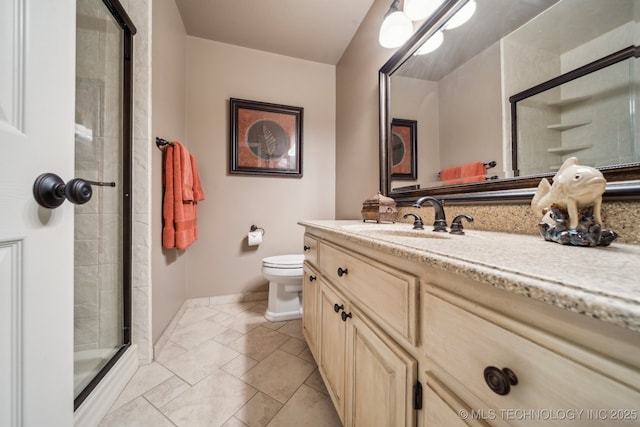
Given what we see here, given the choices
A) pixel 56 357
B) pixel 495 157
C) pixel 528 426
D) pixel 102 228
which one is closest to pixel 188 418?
pixel 56 357

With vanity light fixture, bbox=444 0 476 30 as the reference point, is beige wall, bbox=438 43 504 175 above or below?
below

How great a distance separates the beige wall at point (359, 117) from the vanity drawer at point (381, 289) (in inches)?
39.8

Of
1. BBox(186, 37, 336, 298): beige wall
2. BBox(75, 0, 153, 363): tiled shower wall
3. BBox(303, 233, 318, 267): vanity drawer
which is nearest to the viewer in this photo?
BBox(303, 233, 318, 267): vanity drawer

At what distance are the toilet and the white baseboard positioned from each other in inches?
33.9

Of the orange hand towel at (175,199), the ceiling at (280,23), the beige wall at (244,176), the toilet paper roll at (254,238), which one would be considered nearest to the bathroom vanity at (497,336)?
the orange hand towel at (175,199)

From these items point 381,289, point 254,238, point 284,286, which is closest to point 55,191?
point 381,289

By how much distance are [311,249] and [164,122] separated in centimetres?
132

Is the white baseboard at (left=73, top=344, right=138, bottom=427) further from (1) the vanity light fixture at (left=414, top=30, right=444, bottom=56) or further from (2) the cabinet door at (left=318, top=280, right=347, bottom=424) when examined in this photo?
(1) the vanity light fixture at (left=414, top=30, right=444, bottom=56)

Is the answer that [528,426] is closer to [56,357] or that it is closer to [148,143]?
[56,357]

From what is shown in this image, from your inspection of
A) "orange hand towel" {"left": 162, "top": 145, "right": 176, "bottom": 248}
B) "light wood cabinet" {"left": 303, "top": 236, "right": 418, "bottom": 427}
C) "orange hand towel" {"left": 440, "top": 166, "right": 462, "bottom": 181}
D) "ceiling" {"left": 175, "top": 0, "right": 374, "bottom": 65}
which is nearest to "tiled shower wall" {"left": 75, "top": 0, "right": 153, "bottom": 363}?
"orange hand towel" {"left": 162, "top": 145, "right": 176, "bottom": 248}

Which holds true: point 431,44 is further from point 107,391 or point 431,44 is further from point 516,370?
point 107,391

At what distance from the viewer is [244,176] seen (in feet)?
Result: 7.14

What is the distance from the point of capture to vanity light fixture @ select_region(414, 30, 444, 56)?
1.13 metres

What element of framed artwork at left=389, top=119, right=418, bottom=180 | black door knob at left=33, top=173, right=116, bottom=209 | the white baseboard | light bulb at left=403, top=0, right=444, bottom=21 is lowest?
the white baseboard
